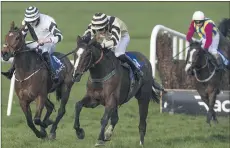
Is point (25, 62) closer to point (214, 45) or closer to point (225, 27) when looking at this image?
point (214, 45)

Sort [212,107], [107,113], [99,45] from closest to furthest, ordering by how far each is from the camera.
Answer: [107,113]
[99,45]
[212,107]

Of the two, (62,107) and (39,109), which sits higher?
(39,109)

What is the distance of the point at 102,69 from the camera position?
9266 millimetres

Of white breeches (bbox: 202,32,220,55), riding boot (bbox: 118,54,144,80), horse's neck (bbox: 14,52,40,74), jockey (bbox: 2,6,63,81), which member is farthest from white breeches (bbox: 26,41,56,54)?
white breeches (bbox: 202,32,220,55)

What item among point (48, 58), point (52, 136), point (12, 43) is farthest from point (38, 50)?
→ point (52, 136)

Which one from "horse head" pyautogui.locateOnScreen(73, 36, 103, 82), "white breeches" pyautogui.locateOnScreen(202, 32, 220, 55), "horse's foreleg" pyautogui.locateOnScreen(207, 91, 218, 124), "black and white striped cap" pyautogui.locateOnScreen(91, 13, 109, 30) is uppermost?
"black and white striped cap" pyautogui.locateOnScreen(91, 13, 109, 30)

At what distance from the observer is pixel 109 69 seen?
935cm

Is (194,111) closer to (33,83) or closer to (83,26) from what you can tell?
(33,83)

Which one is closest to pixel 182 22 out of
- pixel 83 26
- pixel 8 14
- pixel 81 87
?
pixel 83 26

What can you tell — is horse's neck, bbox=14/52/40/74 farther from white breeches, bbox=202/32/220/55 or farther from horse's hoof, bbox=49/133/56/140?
white breeches, bbox=202/32/220/55

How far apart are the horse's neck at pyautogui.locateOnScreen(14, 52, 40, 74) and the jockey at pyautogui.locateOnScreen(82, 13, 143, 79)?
1257 millimetres

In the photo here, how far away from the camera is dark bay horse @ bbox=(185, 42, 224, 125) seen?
13.9 m

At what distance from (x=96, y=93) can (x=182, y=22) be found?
70.7 feet

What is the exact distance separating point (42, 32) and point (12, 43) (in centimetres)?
112
